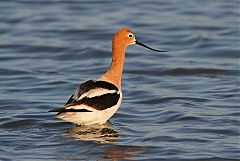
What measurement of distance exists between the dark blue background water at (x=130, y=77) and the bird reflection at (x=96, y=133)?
0.01 metres

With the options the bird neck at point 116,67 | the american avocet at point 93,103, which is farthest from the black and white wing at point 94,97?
the bird neck at point 116,67

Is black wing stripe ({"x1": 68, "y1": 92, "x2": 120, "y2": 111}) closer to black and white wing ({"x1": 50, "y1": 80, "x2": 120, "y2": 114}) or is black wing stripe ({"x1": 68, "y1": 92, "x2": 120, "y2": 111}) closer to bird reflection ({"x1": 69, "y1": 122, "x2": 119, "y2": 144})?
black and white wing ({"x1": 50, "y1": 80, "x2": 120, "y2": 114})

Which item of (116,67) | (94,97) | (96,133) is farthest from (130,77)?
(94,97)

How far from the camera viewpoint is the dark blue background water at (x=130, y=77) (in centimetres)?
975

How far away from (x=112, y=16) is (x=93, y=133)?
756 centimetres

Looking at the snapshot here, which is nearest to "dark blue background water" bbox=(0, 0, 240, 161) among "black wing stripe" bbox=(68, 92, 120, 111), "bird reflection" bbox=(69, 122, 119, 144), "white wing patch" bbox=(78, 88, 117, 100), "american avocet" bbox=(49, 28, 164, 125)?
"bird reflection" bbox=(69, 122, 119, 144)

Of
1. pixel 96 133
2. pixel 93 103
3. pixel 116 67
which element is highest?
pixel 116 67

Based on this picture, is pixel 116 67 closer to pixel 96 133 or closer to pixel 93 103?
pixel 93 103

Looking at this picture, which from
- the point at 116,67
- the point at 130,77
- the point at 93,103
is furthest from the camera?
the point at 130,77

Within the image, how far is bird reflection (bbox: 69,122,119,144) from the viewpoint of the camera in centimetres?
1009

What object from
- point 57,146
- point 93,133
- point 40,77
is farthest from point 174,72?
point 57,146

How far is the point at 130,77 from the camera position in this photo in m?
13.4

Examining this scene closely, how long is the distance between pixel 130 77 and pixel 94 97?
3.18m

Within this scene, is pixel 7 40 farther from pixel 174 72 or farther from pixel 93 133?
pixel 93 133
